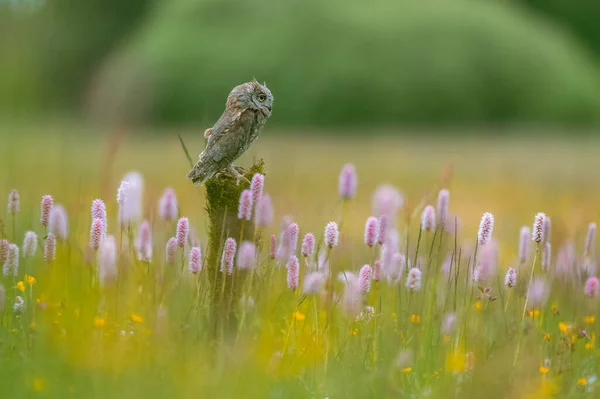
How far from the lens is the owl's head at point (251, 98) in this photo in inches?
132

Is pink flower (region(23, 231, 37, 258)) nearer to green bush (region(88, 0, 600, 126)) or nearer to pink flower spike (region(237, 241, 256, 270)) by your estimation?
pink flower spike (region(237, 241, 256, 270))

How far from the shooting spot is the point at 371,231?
3.29m

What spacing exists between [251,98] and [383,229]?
0.77 meters

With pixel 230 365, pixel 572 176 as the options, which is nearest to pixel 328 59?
pixel 572 176

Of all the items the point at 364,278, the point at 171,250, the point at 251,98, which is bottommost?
the point at 364,278

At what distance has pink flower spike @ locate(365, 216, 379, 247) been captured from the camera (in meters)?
3.27

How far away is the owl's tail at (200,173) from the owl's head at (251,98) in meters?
0.29

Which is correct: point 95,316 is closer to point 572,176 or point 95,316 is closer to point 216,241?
point 216,241

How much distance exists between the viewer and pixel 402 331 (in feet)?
10.8

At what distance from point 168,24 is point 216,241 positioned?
2250 centimetres

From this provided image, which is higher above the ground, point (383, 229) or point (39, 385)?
point (383, 229)

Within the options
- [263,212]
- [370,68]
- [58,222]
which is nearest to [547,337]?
[263,212]

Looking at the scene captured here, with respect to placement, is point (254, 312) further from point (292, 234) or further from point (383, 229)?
point (383, 229)

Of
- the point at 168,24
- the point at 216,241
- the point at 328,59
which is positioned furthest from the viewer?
the point at 168,24
